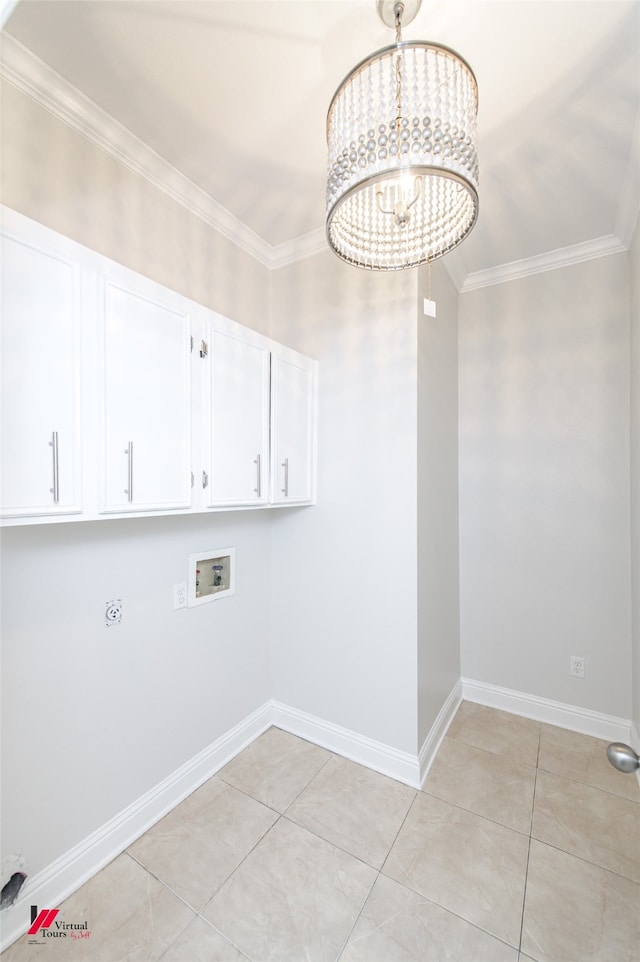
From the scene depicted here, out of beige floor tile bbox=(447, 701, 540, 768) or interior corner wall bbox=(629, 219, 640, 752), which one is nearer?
interior corner wall bbox=(629, 219, 640, 752)

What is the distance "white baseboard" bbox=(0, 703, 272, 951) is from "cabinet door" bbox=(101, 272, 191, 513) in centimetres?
127

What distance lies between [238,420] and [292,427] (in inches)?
14.9

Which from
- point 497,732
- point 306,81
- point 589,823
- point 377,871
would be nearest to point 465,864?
point 377,871

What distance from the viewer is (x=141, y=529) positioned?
164 centimetres

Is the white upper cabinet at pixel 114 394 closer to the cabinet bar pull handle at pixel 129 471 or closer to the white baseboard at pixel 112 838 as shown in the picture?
the cabinet bar pull handle at pixel 129 471

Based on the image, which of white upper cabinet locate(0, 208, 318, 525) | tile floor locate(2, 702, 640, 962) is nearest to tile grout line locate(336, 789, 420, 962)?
tile floor locate(2, 702, 640, 962)

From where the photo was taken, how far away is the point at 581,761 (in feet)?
6.76

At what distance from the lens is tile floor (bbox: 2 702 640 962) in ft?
4.08

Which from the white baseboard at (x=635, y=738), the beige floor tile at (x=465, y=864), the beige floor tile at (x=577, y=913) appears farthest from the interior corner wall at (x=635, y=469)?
the beige floor tile at (x=465, y=864)

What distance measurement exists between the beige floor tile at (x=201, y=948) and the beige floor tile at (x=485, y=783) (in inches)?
39.9

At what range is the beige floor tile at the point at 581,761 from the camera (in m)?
1.90

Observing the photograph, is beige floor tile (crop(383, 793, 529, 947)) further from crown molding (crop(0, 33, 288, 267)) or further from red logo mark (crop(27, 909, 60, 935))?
crown molding (crop(0, 33, 288, 267))

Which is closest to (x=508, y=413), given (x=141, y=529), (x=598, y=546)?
(x=598, y=546)

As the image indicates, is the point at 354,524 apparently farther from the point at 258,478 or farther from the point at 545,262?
the point at 545,262
